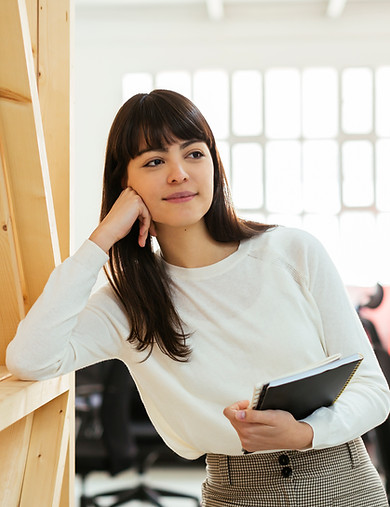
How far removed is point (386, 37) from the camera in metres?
6.05

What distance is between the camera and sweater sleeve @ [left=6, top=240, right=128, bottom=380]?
1320 mm

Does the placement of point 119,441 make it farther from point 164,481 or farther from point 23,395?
A: point 23,395

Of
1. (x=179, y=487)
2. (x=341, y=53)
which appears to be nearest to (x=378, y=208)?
(x=341, y=53)

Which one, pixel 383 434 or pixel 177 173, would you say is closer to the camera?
pixel 177 173

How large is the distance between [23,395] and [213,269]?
1.81 ft

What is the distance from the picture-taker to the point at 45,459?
4.51 feet

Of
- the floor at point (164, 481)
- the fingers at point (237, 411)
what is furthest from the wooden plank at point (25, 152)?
the floor at point (164, 481)

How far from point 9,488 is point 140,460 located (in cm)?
256

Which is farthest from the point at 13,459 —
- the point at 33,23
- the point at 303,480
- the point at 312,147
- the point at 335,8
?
the point at 335,8

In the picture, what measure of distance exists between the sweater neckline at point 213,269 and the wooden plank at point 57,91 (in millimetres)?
288

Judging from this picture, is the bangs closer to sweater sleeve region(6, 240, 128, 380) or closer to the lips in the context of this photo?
the lips

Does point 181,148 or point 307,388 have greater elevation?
point 181,148

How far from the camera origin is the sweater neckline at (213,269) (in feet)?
5.06

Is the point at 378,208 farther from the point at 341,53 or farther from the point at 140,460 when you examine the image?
the point at 140,460
